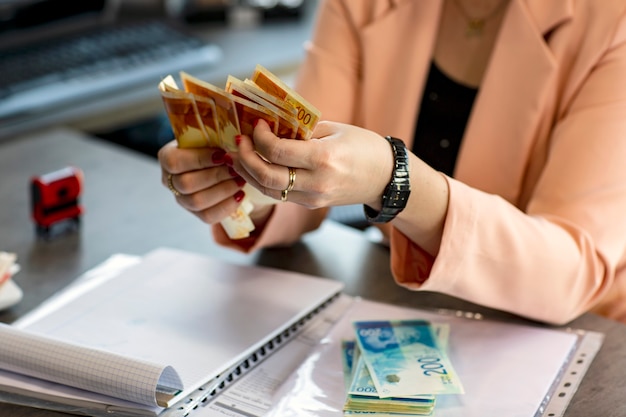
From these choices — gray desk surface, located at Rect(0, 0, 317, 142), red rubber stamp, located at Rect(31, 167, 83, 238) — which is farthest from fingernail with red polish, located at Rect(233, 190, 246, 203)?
gray desk surface, located at Rect(0, 0, 317, 142)

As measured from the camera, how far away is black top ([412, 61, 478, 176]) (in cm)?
142

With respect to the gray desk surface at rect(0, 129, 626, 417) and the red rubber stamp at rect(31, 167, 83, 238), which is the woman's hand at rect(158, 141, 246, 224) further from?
the red rubber stamp at rect(31, 167, 83, 238)

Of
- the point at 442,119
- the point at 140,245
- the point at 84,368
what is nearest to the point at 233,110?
the point at 84,368

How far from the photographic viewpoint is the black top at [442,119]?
1.42 meters

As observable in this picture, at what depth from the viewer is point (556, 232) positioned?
113cm

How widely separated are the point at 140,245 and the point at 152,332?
12.0 inches

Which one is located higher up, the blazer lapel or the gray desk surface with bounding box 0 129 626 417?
the blazer lapel

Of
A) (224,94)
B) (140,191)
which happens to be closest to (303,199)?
(224,94)

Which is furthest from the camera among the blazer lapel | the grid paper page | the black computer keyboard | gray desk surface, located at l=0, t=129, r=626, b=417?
the black computer keyboard

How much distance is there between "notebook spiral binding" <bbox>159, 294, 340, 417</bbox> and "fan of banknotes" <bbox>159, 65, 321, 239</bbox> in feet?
0.57

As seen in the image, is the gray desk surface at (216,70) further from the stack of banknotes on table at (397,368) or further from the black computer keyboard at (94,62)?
the stack of banknotes on table at (397,368)

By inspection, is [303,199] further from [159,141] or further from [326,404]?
[159,141]

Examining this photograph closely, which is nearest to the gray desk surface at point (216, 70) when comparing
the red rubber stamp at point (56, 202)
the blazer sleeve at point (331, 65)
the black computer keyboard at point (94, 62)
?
the black computer keyboard at point (94, 62)

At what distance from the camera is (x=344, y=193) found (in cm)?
99
